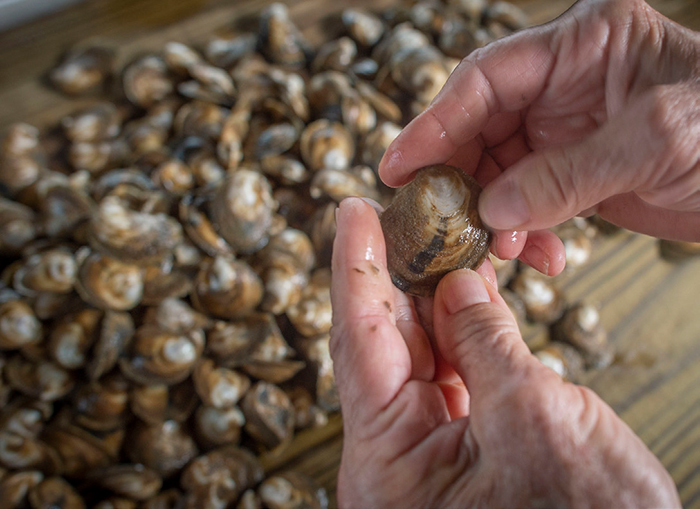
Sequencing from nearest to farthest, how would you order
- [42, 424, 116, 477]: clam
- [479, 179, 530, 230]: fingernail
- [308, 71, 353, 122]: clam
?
1. [479, 179, 530, 230]: fingernail
2. [42, 424, 116, 477]: clam
3. [308, 71, 353, 122]: clam

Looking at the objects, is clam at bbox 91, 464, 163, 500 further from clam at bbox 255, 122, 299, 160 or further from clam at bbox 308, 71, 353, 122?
clam at bbox 308, 71, 353, 122

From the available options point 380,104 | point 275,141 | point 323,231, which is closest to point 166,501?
point 323,231

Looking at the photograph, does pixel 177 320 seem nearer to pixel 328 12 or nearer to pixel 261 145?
pixel 261 145

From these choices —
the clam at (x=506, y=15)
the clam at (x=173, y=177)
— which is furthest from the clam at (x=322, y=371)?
the clam at (x=506, y=15)

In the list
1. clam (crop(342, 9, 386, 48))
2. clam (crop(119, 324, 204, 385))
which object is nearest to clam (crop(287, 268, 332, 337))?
clam (crop(119, 324, 204, 385))

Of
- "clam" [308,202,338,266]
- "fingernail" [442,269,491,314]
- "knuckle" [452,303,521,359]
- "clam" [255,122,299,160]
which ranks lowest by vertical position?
"clam" [308,202,338,266]

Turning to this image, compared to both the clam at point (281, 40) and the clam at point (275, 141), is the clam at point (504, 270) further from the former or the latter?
the clam at point (281, 40)

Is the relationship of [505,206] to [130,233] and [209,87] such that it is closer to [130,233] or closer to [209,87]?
[130,233]

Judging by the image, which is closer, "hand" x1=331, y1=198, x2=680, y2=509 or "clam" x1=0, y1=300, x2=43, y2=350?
"hand" x1=331, y1=198, x2=680, y2=509
